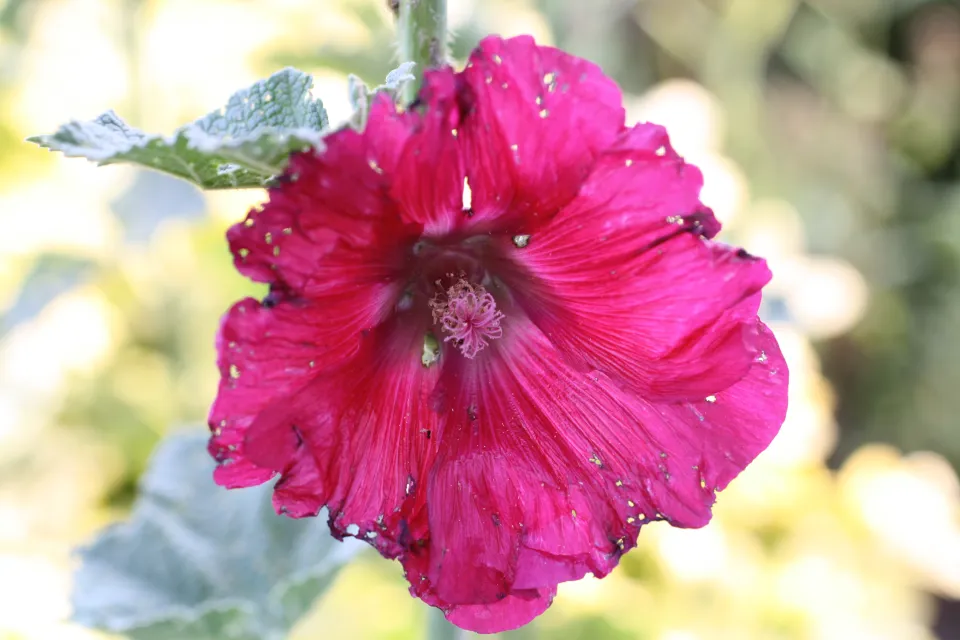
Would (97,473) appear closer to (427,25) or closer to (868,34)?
(427,25)

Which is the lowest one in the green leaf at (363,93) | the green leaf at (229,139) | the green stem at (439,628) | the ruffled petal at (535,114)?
the green stem at (439,628)

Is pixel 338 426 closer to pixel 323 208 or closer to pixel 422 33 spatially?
pixel 323 208

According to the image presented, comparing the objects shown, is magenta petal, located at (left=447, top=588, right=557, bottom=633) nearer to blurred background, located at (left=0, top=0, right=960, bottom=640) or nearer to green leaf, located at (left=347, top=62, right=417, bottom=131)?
green leaf, located at (left=347, top=62, right=417, bottom=131)

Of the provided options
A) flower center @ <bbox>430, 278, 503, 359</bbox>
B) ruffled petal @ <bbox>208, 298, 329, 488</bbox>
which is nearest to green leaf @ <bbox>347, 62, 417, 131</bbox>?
ruffled petal @ <bbox>208, 298, 329, 488</bbox>

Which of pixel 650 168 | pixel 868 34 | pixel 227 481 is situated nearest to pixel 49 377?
pixel 227 481

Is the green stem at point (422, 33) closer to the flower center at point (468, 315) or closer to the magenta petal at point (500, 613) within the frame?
the flower center at point (468, 315)

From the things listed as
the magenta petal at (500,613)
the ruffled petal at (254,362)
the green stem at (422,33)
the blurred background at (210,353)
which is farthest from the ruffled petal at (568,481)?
the blurred background at (210,353)
